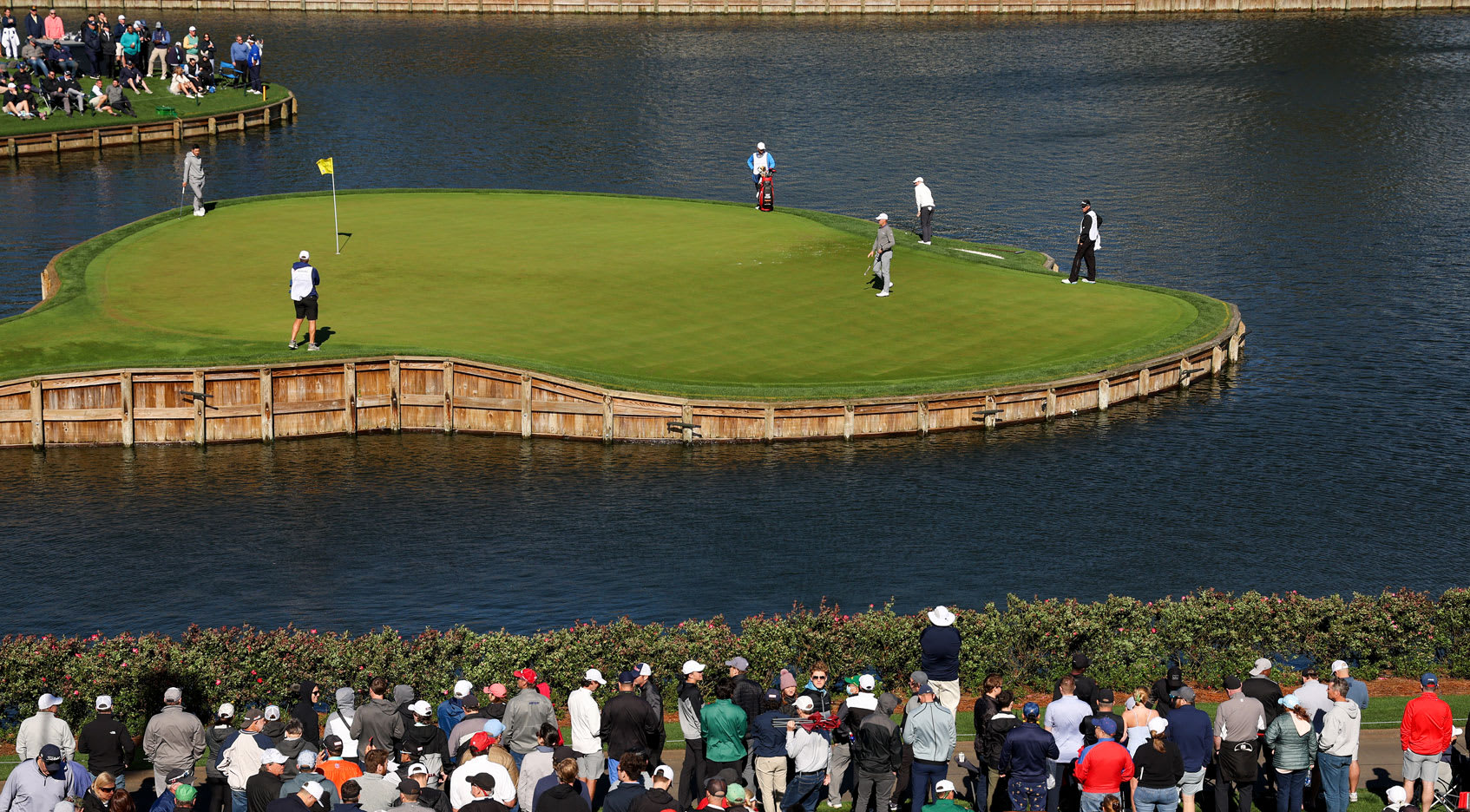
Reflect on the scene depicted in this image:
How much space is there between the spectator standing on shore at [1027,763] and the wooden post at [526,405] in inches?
897

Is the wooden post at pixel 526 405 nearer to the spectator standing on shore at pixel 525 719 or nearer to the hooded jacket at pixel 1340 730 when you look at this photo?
the spectator standing on shore at pixel 525 719

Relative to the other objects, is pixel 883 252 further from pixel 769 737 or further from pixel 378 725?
pixel 378 725

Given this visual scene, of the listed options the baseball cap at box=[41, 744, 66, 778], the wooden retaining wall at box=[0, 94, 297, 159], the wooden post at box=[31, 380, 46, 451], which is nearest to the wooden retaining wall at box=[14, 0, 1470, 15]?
the wooden retaining wall at box=[0, 94, 297, 159]

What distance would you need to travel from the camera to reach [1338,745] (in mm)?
20203

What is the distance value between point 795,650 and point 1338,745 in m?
8.66

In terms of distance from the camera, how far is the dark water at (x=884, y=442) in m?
32.7

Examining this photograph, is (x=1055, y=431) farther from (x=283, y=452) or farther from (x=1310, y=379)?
(x=283, y=452)

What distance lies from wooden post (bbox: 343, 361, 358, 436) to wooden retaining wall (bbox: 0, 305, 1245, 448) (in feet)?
0.07

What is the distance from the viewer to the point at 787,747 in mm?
20359

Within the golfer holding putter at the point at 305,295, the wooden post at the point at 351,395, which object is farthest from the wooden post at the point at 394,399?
the golfer holding putter at the point at 305,295

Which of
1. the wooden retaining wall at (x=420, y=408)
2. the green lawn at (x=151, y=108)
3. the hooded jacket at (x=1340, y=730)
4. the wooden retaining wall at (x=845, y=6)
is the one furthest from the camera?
the wooden retaining wall at (x=845, y=6)

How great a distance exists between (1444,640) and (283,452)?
2651 cm

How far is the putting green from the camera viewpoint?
41844 mm

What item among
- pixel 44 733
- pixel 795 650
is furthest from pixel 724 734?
pixel 44 733
